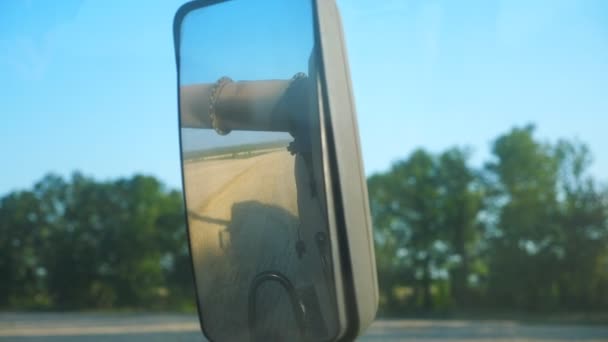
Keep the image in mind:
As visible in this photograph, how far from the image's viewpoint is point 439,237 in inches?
1719

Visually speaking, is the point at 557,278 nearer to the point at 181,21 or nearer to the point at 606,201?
the point at 606,201

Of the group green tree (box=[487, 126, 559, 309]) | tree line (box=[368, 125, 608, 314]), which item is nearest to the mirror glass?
tree line (box=[368, 125, 608, 314])

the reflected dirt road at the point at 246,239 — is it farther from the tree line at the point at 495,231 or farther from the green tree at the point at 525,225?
the green tree at the point at 525,225

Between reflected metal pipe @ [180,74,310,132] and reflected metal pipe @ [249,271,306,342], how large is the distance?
1.16ft

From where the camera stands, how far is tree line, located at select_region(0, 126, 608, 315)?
1259 inches

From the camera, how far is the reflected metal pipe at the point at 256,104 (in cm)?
130

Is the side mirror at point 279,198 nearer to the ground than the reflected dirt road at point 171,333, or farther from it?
farther from it

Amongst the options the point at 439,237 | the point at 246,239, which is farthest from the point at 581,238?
the point at 246,239

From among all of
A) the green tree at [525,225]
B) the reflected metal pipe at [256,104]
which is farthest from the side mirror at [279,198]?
the green tree at [525,225]

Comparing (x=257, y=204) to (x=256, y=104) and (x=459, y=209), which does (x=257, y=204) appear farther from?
(x=459, y=209)

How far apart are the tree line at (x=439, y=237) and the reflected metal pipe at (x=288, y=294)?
24254 millimetres

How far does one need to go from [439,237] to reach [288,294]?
143ft

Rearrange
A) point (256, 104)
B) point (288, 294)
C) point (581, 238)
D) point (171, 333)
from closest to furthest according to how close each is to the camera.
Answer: point (256, 104), point (288, 294), point (171, 333), point (581, 238)

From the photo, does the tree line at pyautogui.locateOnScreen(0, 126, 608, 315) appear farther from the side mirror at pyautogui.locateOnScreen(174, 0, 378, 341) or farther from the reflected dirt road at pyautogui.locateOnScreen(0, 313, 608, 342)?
the side mirror at pyautogui.locateOnScreen(174, 0, 378, 341)
